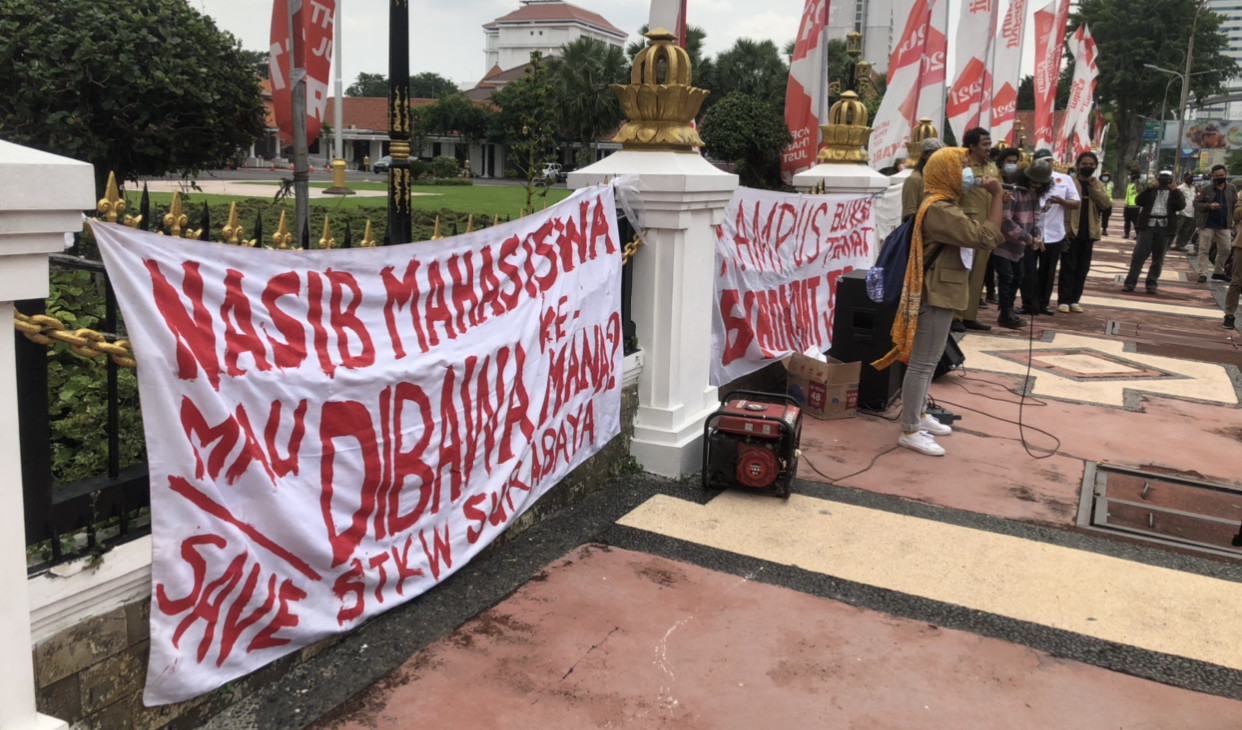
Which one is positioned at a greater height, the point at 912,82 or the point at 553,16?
the point at 553,16

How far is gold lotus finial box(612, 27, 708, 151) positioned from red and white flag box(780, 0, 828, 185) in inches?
221

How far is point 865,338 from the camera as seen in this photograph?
7379 millimetres

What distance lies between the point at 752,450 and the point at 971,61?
12078 mm

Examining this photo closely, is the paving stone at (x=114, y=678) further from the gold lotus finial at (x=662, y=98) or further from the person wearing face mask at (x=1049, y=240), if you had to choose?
the person wearing face mask at (x=1049, y=240)

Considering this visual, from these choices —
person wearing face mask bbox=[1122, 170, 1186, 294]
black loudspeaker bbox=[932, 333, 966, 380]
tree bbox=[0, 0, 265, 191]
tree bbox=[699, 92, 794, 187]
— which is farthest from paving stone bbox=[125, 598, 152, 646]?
tree bbox=[699, 92, 794, 187]

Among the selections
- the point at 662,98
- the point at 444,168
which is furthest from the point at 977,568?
the point at 444,168

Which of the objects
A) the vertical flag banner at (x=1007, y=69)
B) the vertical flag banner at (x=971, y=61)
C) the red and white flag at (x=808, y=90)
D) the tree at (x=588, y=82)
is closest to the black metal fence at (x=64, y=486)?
the red and white flag at (x=808, y=90)

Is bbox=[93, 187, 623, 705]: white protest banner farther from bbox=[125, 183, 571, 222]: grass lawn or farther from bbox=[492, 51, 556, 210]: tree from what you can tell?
bbox=[125, 183, 571, 222]: grass lawn

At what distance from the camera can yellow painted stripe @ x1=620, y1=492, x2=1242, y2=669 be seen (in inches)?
154

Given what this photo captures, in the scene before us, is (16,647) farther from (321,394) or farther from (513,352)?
(513,352)

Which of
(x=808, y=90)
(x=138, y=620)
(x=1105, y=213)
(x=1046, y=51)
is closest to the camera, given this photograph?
(x=138, y=620)

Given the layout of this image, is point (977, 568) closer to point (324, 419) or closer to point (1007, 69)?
point (324, 419)

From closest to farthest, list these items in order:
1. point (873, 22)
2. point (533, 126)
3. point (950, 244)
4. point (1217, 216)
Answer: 1. point (533, 126)
2. point (950, 244)
3. point (873, 22)
4. point (1217, 216)

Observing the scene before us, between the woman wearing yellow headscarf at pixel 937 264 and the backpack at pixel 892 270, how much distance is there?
122 mm
